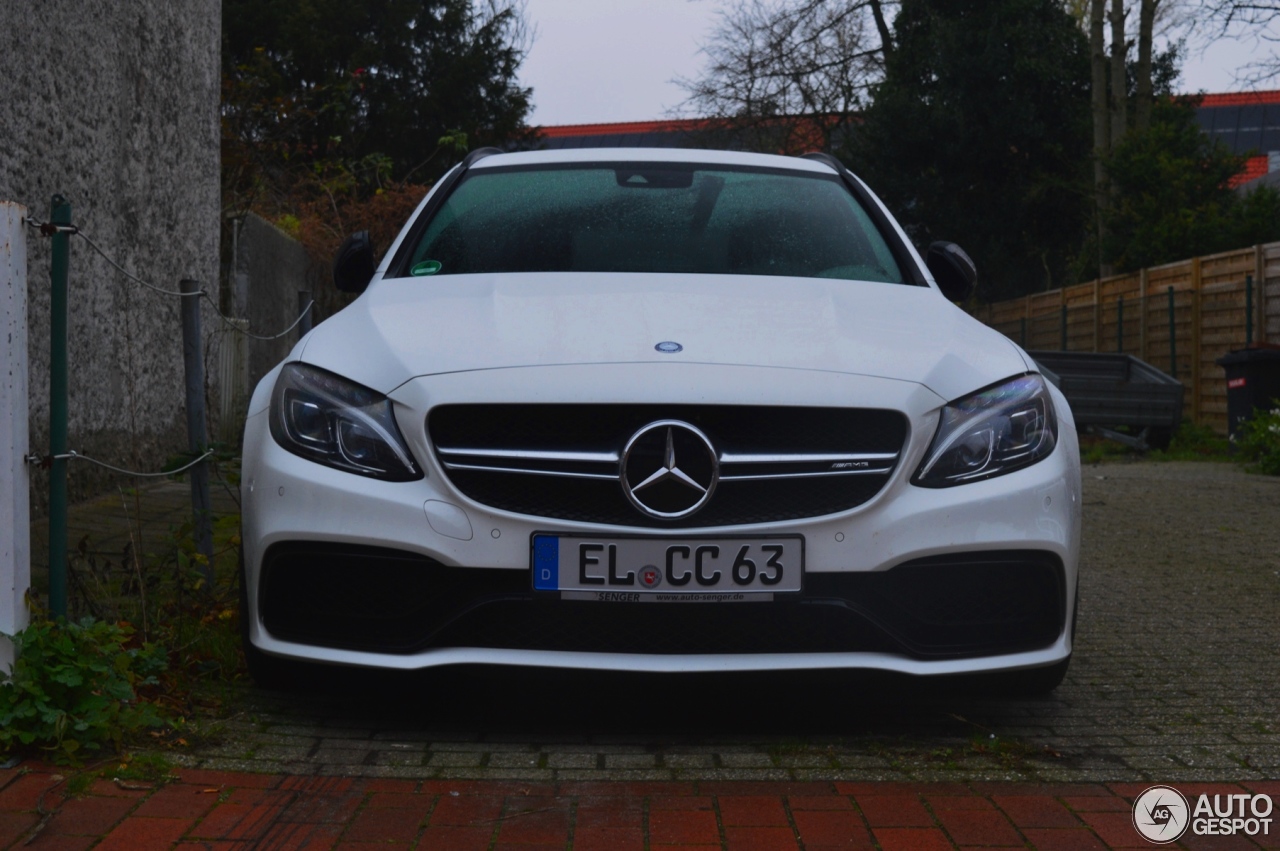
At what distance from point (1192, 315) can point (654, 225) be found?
15.8m

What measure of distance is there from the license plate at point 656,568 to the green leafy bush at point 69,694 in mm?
985

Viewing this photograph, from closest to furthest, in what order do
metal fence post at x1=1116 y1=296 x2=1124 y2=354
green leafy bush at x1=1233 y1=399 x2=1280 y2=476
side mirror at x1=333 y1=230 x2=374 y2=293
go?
side mirror at x1=333 y1=230 x2=374 y2=293 < green leafy bush at x1=1233 y1=399 x2=1280 y2=476 < metal fence post at x1=1116 y1=296 x2=1124 y2=354

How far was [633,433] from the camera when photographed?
3312mm

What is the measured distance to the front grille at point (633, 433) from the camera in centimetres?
331

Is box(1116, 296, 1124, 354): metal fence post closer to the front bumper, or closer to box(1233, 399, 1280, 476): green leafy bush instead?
box(1233, 399, 1280, 476): green leafy bush

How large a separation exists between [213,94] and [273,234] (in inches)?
76.6

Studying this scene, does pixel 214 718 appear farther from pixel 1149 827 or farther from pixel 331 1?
pixel 331 1

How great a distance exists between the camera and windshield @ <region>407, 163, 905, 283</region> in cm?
445

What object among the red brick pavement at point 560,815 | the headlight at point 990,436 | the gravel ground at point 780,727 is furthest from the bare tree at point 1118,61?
the red brick pavement at point 560,815

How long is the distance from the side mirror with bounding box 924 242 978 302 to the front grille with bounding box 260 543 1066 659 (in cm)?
150

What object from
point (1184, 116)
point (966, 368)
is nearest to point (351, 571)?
point (966, 368)

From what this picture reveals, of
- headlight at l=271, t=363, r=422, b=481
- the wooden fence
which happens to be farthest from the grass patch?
the wooden fence

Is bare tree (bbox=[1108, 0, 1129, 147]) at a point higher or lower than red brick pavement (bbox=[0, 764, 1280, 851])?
higher

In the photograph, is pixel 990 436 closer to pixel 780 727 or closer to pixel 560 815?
pixel 780 727
